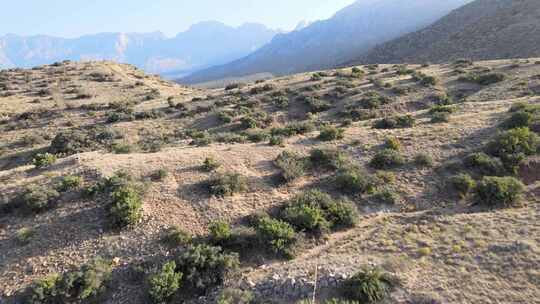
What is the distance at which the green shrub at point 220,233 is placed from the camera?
11.5 m

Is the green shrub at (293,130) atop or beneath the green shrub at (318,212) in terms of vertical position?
atop

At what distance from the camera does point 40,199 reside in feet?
43.2

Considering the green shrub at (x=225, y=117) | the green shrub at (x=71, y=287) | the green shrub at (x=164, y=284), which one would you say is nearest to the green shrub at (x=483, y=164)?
the green shrub at (x=164, y=284)

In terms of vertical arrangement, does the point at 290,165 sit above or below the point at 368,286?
above

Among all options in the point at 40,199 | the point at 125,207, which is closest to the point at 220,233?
the point at 125,207

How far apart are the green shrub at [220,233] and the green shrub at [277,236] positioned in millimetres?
1160

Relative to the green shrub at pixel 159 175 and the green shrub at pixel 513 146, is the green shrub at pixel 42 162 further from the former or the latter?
the green shrub at pixel 513 146

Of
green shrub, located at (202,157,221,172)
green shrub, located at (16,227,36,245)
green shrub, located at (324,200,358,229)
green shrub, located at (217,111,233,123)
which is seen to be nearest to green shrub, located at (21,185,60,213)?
green shrub, located at (16,227,36,245)

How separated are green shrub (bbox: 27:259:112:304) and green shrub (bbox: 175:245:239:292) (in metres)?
2.51

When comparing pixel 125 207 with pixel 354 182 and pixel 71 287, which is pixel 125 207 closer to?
pixel 71 287

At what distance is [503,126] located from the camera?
19.2 meters

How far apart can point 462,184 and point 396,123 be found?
8891 millimetres

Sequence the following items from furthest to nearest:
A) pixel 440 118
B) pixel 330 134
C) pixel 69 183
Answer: pixel 440 118, pixel 330 134, pixel 69 183

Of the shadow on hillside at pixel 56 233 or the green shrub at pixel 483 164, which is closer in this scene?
the shadow on hillside at pixel 56 233
